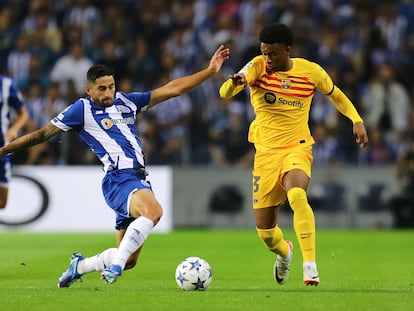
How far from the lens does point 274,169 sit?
31.1 ft

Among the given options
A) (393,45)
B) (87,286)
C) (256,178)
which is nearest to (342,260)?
(256,178)

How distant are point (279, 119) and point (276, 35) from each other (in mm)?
800

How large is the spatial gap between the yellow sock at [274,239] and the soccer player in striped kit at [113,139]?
1.30m

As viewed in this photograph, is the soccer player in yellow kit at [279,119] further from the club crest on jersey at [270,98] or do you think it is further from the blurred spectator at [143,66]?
the blurred spectator at [143,66]

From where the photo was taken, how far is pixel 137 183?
28.8ft

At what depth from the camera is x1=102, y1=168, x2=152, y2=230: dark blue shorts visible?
8.68 meters

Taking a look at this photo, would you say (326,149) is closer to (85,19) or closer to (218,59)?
(85,19)

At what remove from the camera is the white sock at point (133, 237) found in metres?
8.28

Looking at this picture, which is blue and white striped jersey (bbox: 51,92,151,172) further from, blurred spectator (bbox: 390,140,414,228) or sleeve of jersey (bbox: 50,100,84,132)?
blurred spectator (bbox: 390,140,414,228)

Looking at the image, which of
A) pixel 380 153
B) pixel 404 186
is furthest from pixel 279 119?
pixel 380 153

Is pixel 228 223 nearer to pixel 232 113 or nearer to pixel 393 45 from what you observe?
pixel 232 113

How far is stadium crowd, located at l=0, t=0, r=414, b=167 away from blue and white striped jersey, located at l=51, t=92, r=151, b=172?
1029 cm

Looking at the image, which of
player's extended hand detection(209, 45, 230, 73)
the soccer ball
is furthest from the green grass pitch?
player's extended hand detection(209, 45, 230, 73)

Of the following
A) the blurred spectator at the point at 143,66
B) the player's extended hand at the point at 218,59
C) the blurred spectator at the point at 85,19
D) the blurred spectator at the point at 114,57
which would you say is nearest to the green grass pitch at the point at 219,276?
the player's extended hand at the point at 218,59
